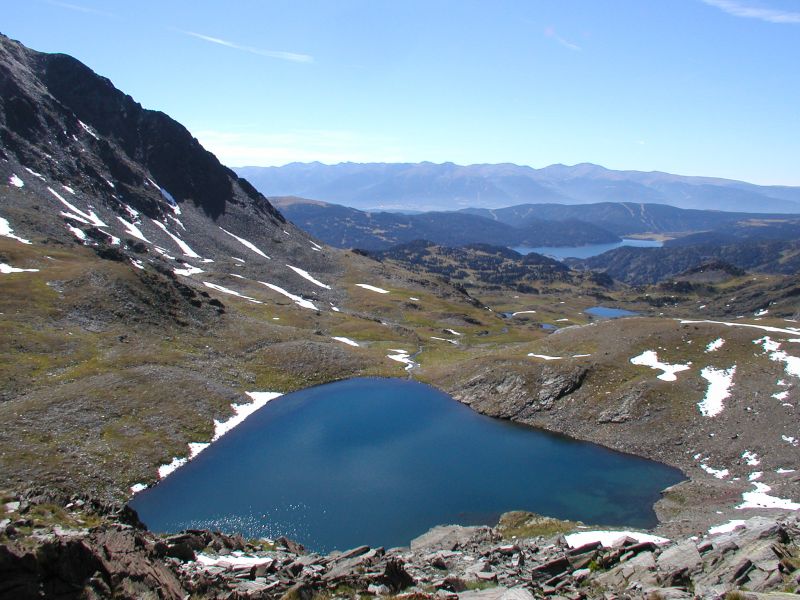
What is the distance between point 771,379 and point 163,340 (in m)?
94.2

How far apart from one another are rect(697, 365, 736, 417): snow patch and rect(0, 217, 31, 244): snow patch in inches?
5333

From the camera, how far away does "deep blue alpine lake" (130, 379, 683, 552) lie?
2034 inches

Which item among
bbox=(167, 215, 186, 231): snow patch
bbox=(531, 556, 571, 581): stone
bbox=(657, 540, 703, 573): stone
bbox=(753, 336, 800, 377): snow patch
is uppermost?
bbox=(167, 215, 186, 231): snow patch

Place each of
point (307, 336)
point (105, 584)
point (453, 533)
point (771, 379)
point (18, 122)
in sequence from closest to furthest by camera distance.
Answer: point (105, 584), point (453, 533), point (771, 379), point (307, 336), point (18, 122)

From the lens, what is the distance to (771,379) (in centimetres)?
7531

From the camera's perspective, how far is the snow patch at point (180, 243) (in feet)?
570

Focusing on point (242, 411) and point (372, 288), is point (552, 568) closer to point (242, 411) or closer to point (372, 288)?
point (242, 411)

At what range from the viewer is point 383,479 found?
6059 centimetres

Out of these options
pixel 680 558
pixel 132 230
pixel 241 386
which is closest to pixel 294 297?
pixel 132 230

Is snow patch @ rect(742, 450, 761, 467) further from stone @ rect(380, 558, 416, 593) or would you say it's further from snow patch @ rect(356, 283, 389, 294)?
snow patch @ rect(356, 283, 389, 294)

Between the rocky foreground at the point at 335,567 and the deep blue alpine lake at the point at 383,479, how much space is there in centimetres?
1817

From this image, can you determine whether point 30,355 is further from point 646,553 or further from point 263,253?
point 263,253

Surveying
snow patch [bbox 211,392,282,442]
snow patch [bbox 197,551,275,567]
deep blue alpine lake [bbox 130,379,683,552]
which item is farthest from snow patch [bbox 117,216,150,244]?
snow patch [bbox 197,551,275,567]

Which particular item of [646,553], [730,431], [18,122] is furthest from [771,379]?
[18,122]
